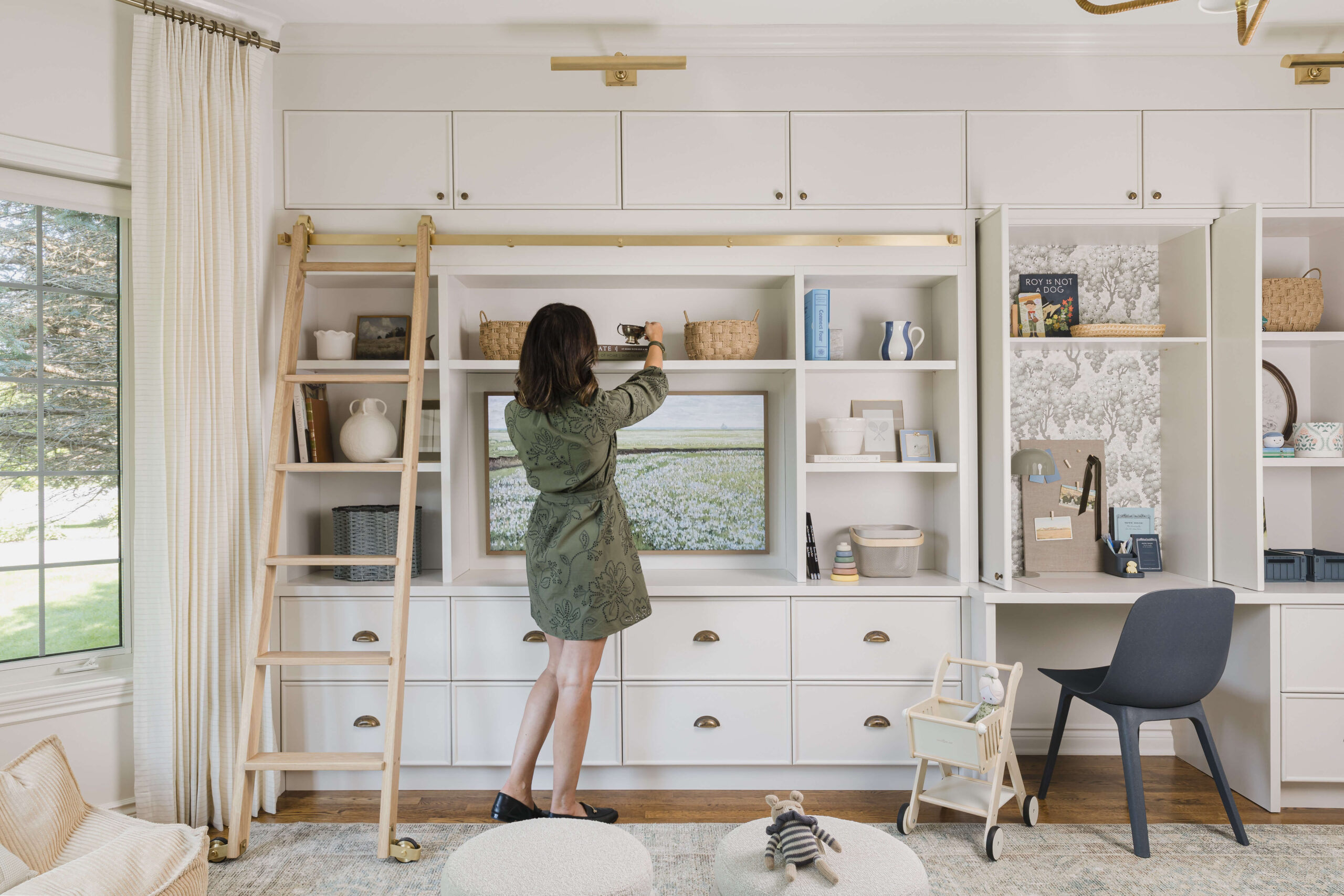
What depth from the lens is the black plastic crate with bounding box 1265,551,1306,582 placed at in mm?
2818

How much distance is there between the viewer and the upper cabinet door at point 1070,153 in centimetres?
285

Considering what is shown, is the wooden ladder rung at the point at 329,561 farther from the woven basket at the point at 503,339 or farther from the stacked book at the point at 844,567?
the stacked book at the point at 844,567

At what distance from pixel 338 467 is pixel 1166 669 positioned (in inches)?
105

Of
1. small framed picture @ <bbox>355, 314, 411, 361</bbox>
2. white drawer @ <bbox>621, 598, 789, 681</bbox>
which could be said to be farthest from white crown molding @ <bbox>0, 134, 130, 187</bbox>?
white drawer @ <bbox>621, 598, 789, 681</bbox>

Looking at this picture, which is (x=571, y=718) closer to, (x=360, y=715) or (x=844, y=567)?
(x=360, y=715)

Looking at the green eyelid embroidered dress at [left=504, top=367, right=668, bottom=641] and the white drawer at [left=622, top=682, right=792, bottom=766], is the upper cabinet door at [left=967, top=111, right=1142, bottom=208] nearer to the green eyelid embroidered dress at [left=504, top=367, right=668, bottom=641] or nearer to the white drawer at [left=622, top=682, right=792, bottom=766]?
the green eyelid embroidered dress at [left=504, top=367, right=668, bottom=641]

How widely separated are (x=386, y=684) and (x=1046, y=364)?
9.28 ft

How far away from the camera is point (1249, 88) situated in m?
2.85

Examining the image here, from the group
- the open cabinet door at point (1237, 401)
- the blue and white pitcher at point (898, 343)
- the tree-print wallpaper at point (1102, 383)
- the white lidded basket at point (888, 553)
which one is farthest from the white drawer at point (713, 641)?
the open cabinet door at point (1237, 401)

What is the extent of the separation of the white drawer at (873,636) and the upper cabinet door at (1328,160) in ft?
6.58

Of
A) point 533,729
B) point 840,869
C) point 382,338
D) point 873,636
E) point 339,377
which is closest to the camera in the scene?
point 840,869

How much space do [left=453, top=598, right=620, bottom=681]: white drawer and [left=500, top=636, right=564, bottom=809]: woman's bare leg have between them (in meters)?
0.22

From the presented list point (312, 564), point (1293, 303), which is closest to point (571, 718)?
point (312, 564)

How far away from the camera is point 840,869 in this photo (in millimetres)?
1563
